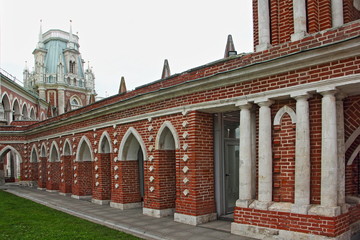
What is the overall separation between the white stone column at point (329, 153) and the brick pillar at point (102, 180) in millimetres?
9624

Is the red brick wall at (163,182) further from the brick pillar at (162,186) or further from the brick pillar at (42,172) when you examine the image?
the brick pillar at (42,172)

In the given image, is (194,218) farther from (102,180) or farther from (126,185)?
(102,180)

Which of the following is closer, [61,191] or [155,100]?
[155,100]

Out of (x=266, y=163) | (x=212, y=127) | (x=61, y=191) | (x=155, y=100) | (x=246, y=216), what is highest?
(x=155, y=100)

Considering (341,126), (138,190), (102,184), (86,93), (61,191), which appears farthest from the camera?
(86,93)

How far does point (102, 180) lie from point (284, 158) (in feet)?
29.0

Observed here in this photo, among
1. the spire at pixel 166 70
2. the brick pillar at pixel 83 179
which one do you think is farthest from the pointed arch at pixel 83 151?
the spire at pixel 166 70

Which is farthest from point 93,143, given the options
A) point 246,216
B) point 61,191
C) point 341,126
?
point 341,126

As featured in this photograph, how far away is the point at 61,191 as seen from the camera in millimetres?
18344

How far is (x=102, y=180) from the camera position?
1420 centimetres

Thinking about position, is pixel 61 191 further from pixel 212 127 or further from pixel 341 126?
pixel 341 126

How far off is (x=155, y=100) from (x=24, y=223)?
5076mm

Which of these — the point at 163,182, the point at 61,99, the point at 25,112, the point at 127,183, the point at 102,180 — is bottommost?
the point at 102,180

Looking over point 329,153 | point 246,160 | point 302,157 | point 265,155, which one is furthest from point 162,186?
point 329,153
